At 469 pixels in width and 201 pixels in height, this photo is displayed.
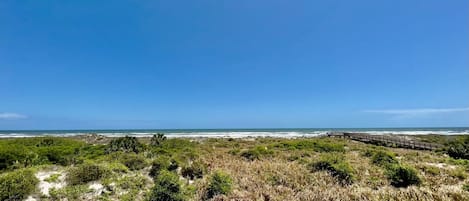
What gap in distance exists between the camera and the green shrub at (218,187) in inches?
329

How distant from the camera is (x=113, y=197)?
8672 millimetres

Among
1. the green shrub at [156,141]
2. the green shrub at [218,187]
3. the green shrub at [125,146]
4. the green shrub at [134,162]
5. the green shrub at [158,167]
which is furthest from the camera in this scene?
the green shrub at [156,141]

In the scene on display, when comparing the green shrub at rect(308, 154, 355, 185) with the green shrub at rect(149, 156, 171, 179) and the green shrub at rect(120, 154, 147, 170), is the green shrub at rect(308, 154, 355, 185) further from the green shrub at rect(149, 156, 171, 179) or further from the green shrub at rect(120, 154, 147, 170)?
the green shrub at rect(120, 154, 147, 170)

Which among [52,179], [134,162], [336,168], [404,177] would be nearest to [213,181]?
[336,168]

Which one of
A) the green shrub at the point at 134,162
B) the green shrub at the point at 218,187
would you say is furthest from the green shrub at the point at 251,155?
the green shrub at the point at 218,187

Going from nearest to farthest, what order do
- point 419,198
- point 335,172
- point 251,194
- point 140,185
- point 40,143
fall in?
1. point 419,198
2. point 251,194
3. point 140,185
4. point 335,172
5. point 40,143

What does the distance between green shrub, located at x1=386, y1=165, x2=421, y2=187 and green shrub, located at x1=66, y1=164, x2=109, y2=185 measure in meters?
11.3

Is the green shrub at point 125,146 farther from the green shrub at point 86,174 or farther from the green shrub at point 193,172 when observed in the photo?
the green shrub at point 193,172

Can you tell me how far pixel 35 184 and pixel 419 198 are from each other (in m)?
11.8

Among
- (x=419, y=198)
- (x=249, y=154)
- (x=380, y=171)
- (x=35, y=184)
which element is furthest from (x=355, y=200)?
(x=249, y=154)

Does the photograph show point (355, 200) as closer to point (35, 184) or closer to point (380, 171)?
point (380, 171)

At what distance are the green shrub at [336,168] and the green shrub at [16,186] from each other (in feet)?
36.1

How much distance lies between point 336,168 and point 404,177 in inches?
96.5

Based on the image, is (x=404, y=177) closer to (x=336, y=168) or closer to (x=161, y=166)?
(x=336, y=168)
